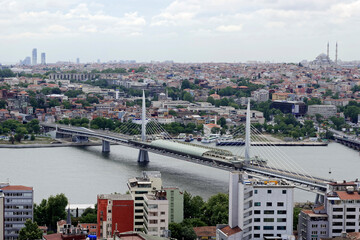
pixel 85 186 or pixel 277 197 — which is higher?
pixel 277 197

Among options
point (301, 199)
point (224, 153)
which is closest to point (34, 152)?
point (224, 153)

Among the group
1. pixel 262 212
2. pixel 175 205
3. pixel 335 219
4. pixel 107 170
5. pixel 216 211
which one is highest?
pixel 262 212

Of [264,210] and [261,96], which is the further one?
[261,96]

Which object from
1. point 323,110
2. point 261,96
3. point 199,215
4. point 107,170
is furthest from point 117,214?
point 261,96

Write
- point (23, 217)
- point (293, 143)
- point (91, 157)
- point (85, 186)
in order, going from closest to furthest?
point (23, 217), point (85, 186), point (91, 157), point (293, 143)

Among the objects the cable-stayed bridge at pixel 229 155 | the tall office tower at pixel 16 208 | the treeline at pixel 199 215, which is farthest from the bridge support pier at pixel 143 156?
the tall office tower at pixel 16 208

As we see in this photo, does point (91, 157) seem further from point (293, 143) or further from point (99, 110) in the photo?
point (99, 110)

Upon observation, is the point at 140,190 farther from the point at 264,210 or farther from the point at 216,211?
the point at 264,210

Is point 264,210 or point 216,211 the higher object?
point 264,210
